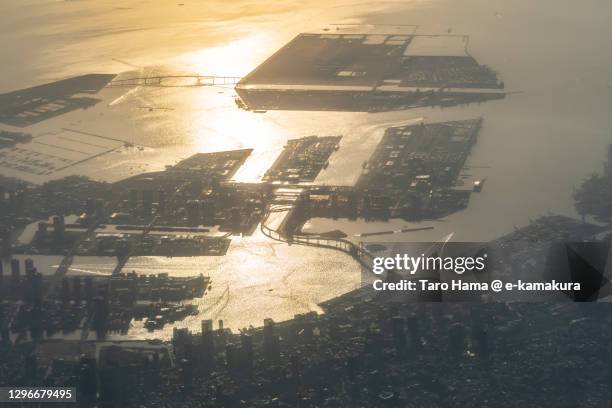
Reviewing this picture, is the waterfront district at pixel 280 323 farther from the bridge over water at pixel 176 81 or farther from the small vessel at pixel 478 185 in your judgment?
the bridge over water at pixel 176 81

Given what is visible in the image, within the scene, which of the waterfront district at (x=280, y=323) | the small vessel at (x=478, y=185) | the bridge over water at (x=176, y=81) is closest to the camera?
the waterfront district at (x=280, y=323)

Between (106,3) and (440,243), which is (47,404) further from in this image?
(106,3)

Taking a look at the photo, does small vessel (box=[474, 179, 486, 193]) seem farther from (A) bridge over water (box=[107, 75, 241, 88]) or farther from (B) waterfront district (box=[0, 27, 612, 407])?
(A) bridge over water (box=[107, 75, 241, 88])

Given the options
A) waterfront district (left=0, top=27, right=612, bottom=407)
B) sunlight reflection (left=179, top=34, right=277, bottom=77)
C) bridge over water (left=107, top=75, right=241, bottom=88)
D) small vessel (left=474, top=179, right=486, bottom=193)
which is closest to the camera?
waterfront district (left=0, top=27, right=612, bottom=407)

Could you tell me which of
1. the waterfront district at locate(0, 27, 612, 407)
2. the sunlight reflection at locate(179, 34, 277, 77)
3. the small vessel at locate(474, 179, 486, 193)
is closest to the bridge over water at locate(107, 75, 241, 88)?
the sunlight reflection at locate(179, 34, 277, 77)

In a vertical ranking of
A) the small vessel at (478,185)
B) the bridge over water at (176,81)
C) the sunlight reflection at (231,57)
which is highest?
the small vessel at (478,185)

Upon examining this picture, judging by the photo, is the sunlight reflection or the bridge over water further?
the sunlight reflection

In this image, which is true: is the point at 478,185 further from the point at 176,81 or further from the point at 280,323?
the point at 176,81

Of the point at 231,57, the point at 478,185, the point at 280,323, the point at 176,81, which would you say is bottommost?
the point at 231,57

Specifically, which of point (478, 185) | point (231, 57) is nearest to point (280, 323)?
point (478, 185)

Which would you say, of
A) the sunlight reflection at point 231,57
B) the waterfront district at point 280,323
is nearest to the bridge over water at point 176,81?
the sunlight reflection at point 231,57

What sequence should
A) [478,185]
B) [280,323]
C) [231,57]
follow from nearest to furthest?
[280,323], [478,185], [231,57]

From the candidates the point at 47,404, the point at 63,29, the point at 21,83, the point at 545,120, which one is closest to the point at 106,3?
the point at 63,29
